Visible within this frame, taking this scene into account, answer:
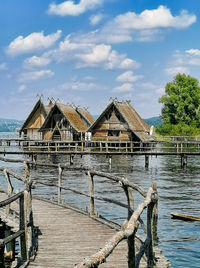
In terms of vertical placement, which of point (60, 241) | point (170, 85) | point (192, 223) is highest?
point (170, 85)

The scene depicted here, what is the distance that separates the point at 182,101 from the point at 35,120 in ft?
92.7

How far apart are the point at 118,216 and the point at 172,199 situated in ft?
17.1

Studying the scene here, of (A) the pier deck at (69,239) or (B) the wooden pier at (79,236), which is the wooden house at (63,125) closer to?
(A) the pier deck at (69,239)

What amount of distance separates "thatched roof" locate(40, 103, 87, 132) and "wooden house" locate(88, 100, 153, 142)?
2.62m

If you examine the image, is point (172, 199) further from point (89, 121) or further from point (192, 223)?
point (89, 121)

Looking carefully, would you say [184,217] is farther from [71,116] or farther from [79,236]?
[71,116]

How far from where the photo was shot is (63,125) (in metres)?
56.3

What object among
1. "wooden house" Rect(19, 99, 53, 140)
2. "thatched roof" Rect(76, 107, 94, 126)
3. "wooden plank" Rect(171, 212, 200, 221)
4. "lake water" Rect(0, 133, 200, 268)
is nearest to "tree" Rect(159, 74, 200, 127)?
"thatched roof" Rect(76, 107, 94, 126)

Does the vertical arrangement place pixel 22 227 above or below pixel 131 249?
below

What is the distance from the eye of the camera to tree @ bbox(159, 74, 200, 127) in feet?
244

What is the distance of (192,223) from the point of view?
14188mm

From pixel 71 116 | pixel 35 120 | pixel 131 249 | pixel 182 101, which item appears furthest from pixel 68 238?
pixel 182 101

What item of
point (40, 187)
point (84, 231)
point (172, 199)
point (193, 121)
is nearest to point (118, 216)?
point (172, 199)

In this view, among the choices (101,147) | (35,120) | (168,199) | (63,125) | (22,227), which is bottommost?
(168,199)
